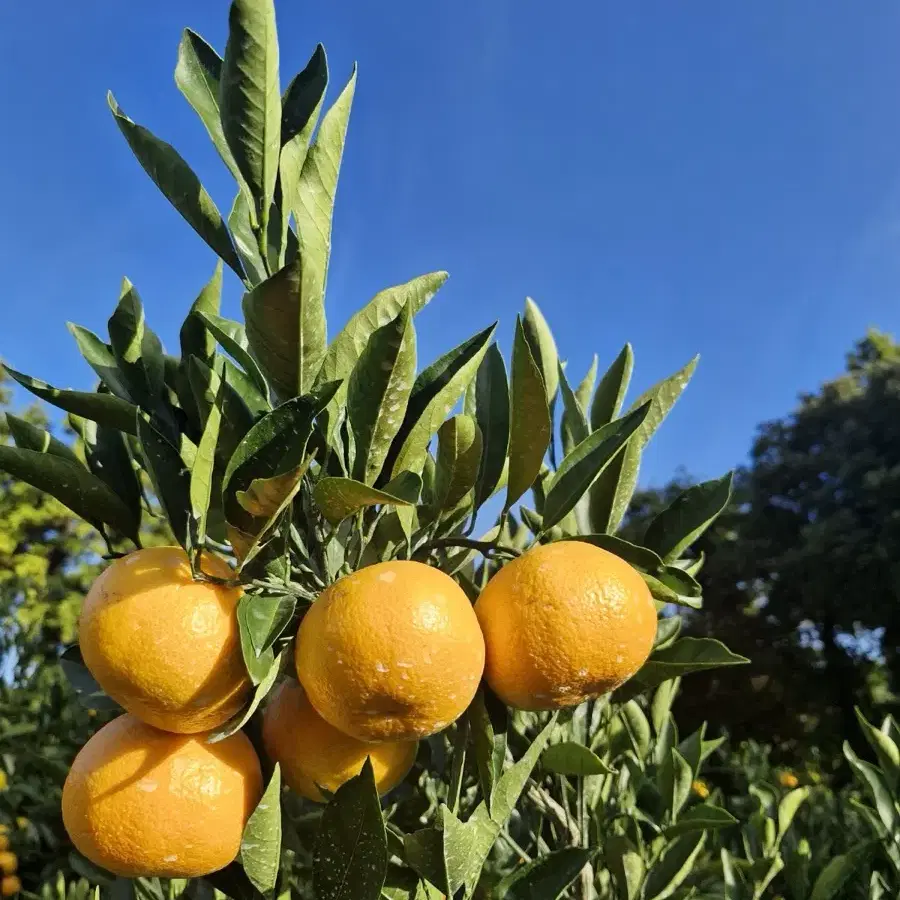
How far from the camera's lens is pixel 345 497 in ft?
1.66

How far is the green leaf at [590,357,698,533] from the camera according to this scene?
2.34 ft

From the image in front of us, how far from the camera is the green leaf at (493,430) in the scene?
652 mm

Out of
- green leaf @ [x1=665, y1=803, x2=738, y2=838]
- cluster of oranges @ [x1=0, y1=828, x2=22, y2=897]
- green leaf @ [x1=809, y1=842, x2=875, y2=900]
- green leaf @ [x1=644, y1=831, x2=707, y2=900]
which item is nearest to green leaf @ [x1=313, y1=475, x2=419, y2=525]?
green leaf @ [x1=665, y1=803, x2=738, y2=838]

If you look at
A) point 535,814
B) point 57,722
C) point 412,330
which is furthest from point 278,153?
point 57,722

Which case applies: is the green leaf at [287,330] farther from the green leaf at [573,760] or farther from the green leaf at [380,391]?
the green leaf at [573,760]

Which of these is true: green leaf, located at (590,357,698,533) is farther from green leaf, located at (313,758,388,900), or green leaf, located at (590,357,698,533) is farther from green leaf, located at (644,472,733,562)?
green leaf, located at (313,758,388,900)

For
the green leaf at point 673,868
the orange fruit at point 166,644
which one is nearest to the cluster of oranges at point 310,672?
the orange fruit at point 166,644

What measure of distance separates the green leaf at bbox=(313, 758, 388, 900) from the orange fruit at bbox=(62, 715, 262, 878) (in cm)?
7

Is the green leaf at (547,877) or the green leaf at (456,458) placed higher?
the green leaf at (456,458)

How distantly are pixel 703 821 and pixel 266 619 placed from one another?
1.89 feet

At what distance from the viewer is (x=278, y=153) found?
601mm

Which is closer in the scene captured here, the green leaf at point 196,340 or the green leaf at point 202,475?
the green leaf at point 202,475

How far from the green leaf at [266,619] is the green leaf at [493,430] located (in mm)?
205

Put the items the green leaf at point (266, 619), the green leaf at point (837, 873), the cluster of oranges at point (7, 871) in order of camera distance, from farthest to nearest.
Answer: the cluster of oranges at point (7, 871), the green leaf at point (837, 873), the green leaf at point (266, 619)
